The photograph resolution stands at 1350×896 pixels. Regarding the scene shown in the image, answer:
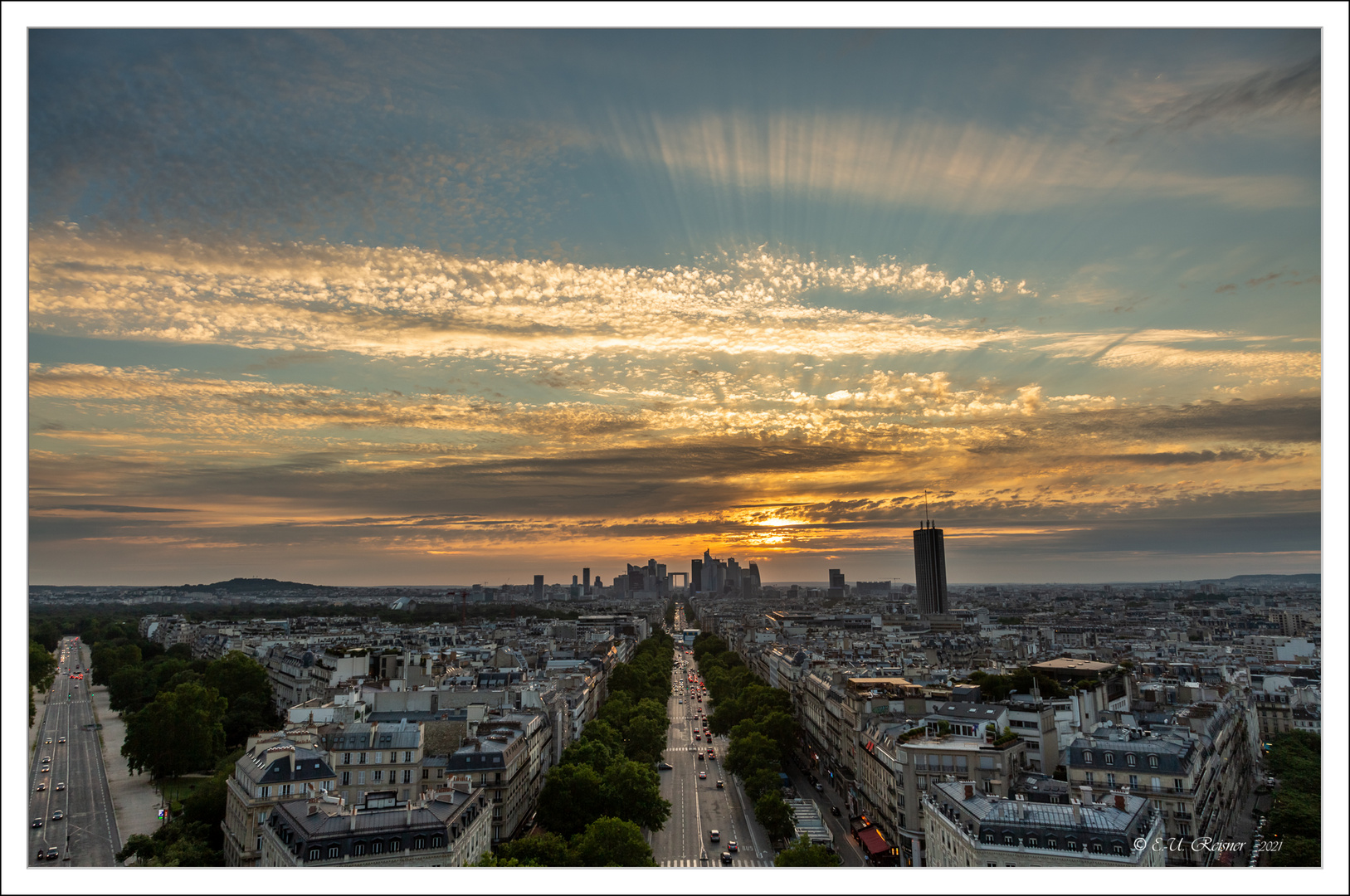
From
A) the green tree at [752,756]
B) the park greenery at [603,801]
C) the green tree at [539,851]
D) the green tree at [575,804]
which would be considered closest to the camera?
the green tree at [539,851]

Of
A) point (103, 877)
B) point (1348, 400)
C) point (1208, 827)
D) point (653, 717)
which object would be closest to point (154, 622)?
point (653, 717)

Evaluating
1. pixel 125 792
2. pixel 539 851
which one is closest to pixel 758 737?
pixel 539 851

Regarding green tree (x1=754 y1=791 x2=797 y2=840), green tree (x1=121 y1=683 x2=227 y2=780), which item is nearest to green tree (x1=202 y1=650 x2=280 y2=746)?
green tree (x1=121 y1=683 x2=227 y2=780)

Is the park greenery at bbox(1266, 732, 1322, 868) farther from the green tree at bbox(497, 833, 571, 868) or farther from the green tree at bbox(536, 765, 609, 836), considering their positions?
the green tree at bbox(536, 765, 609, 836)

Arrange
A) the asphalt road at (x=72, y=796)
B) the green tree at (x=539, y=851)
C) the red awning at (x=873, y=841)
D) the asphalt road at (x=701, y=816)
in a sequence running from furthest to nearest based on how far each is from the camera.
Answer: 1. the asphalt road at (x=701, y=816)
2. the red awning at (x=873, y=841)
3. the asphalt road at (x=72, y=796)
4. the green tree at (x=539, y=851)

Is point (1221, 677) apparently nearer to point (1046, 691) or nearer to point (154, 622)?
point (1046, 691)

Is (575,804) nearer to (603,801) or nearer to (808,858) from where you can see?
(603,801)

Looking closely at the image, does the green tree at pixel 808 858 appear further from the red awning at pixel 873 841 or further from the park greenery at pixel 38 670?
the park greenery at pixel 38 670

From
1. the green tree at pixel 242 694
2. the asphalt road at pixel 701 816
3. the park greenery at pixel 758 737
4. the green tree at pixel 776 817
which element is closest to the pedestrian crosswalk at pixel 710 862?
the asphalt road at pixel 701 816
